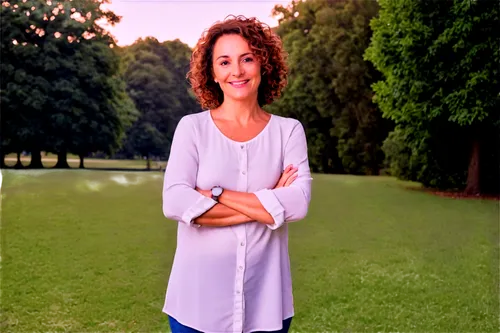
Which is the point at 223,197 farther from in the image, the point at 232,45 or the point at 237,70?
the point at 232,45

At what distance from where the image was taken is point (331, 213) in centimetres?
1678

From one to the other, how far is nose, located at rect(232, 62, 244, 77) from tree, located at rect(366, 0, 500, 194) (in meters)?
19.5

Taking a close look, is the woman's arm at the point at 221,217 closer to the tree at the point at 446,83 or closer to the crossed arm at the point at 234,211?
the crossed arm at the point at 234,211

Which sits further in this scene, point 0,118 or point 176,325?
point 0,118

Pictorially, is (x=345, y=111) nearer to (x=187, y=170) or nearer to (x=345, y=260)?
(x=345, y=260)

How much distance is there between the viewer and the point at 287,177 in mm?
2668

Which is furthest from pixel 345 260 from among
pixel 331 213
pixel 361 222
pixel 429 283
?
pixel 331 213

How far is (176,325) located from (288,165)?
854 mm

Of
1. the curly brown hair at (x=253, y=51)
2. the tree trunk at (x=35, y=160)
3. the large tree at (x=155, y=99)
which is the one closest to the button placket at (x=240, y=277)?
the curly brown hair at (x=253, y=51)

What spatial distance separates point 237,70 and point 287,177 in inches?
20.4

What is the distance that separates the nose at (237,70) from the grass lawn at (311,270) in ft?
13.4

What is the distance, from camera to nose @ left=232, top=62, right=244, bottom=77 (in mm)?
2684

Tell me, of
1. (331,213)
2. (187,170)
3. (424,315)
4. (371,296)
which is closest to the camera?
(187,170)


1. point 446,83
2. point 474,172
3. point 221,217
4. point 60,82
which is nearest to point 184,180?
point 221,217
